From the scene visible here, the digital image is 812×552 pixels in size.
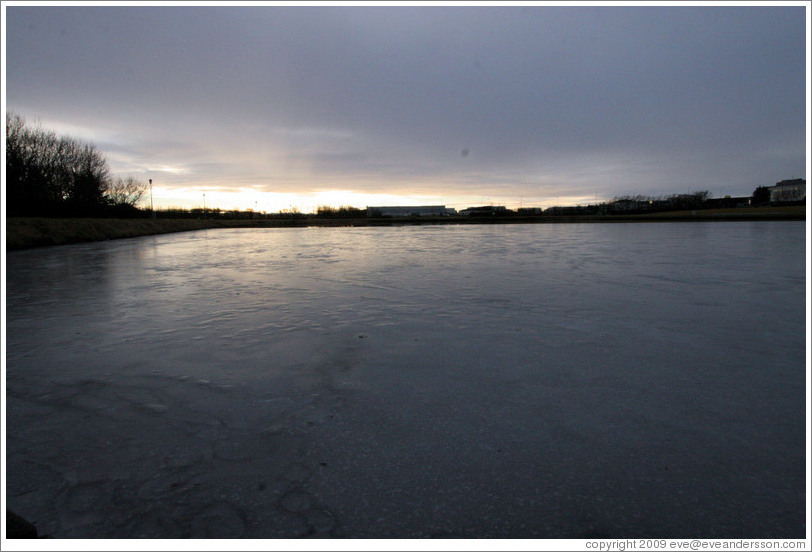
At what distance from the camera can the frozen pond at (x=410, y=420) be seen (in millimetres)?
1774

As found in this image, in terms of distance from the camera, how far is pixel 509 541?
5.41 ft

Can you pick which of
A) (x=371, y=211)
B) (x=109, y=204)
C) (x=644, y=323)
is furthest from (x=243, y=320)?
(x=371, y=211)

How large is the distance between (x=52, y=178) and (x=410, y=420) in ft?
127

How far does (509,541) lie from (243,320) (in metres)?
4.07

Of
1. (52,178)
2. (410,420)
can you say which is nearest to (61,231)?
(52,178)

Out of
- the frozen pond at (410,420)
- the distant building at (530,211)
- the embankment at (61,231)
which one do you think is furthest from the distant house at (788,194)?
the embankment at (61,231)

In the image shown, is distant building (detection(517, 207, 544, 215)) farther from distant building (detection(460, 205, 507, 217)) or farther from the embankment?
the embankment

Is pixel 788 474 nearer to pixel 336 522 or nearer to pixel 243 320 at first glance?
pixel 336 522

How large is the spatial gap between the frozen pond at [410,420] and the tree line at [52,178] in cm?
2717

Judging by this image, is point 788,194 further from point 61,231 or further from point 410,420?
point 61,231

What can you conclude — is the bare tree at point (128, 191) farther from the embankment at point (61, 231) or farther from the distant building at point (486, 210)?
the distant building at point (486, 210)

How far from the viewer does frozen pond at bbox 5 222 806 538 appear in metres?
1.77

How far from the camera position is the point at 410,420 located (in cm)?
254

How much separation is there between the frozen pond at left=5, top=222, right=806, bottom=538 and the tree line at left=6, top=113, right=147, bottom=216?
27174mm
